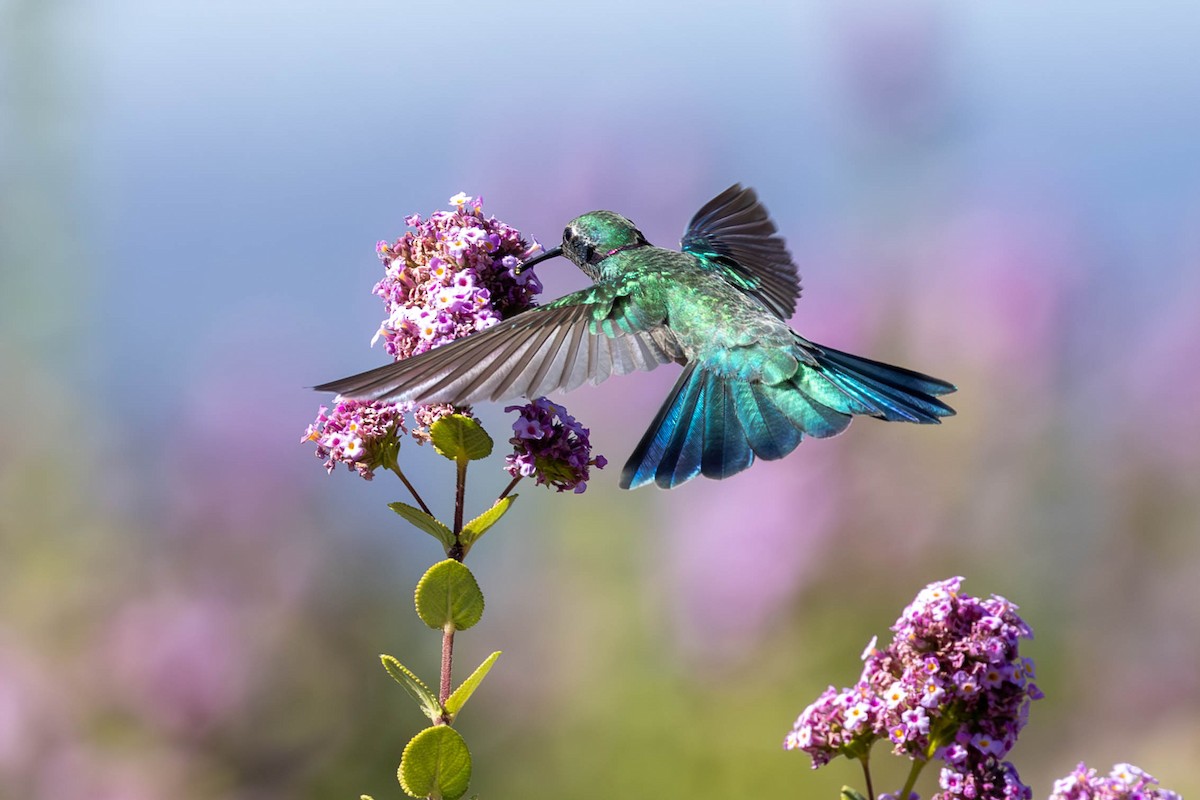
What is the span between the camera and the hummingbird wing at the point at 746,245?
3.34 meters

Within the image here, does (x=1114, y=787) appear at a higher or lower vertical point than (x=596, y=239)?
lower

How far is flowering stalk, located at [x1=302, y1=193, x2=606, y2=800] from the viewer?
6.02 feet

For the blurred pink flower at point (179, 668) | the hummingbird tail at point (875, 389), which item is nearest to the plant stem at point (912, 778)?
the hummingbird tail at point (875, 389)

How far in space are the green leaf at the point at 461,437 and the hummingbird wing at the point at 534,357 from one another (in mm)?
62

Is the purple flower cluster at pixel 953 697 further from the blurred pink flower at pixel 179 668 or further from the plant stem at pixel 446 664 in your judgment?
the blurred pink flower at pixel 179 668

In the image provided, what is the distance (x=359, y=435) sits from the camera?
202cm

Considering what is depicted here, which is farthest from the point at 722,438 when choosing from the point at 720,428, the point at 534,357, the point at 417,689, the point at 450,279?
the point at 417,689

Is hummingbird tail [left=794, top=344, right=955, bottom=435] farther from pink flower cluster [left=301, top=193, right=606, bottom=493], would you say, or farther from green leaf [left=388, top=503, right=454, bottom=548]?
green leaf [left=388, top=503, right=454, bottom=548]

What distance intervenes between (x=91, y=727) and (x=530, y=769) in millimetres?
1323

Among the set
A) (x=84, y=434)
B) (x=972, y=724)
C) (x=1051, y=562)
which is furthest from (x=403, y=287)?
(x=1051, y=562)

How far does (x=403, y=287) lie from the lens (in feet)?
7.23

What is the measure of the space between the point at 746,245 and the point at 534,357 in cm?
138

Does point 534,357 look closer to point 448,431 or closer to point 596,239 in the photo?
point 448,431

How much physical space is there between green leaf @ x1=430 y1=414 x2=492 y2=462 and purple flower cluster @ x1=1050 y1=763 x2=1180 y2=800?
1.01 m
